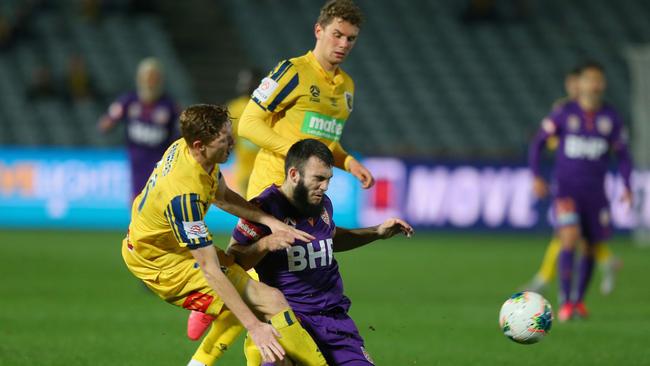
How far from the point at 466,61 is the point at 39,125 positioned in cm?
964

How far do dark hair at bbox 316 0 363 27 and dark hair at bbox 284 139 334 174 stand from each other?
50.4 inches

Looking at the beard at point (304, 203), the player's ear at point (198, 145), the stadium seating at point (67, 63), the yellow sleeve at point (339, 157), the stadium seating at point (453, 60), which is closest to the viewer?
the player's ear at point (198, 145)

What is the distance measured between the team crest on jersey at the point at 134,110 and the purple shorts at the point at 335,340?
256 inches

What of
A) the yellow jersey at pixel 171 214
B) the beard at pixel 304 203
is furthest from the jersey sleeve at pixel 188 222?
the beard at pixel 304 203

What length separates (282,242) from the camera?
5.74m

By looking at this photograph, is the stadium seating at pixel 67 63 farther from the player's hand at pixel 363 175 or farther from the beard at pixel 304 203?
the beard at pixel 304 203

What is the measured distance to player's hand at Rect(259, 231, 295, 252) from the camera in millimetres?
5730

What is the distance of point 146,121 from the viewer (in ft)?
40.4

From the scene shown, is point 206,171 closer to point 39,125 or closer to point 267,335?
point 267,335

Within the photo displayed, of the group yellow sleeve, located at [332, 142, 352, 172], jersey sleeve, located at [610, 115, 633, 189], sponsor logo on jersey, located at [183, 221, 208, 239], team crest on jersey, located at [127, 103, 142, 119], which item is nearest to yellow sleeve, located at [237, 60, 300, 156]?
yellow sleeve, located at [332, 142, 352, 172]

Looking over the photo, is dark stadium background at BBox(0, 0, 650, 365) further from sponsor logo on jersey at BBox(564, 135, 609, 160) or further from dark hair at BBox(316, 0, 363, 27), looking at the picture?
dark hair at BBox(316, 0, 363, 27)

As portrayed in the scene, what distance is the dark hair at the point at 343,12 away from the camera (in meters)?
7.09

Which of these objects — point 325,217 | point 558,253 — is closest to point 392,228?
point 325,217

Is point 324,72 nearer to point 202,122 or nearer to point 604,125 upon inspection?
point 202,122
